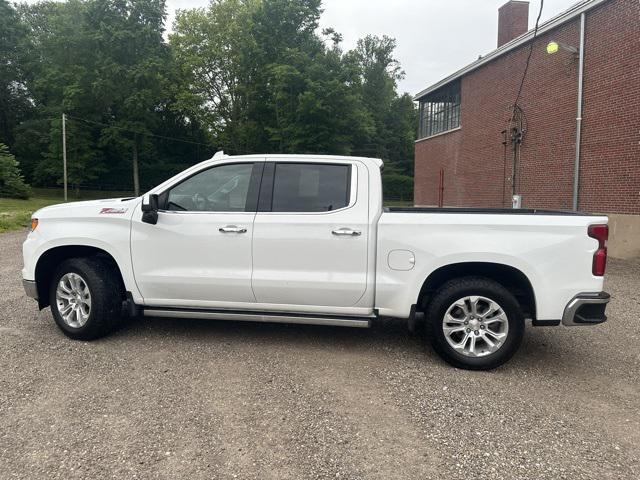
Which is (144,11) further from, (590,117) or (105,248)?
(105,248)

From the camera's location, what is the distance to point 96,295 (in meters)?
4.53

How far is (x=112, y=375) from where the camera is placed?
12.7 ft

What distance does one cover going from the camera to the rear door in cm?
420

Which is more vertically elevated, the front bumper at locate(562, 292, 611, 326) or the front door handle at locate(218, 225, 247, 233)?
the front door handle at locate(218, 225, 247, 233)

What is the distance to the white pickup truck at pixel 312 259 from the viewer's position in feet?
12.9

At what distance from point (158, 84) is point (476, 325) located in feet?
131

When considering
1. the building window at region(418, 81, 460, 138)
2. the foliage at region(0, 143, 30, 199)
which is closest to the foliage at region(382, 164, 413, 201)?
the building window at region(418, 81, 460, 138)

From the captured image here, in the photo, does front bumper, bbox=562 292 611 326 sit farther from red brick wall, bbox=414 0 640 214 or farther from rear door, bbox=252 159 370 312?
red brick wall, bbox=414 0 640 214

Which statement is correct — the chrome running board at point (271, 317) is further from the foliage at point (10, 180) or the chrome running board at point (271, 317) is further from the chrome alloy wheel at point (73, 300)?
the foliage at point (10, 180)

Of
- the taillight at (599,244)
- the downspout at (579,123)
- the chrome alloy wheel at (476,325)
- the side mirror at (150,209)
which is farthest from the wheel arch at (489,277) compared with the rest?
the downspout at (579,123)

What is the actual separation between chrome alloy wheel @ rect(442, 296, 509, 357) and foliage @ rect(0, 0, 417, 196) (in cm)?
2901

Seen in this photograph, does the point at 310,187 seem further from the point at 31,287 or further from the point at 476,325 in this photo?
the point at 31,287

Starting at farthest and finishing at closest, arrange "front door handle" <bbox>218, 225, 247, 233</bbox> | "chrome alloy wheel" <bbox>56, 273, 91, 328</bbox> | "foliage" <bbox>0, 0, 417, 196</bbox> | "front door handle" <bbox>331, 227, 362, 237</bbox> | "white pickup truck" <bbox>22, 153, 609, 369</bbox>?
"foliage" <bbox>0, 0, 417, 196</bbox>, "chrome alloy wheel" <bbox>56, 273, 91, 328</bbox>, "front door handle" <bbox>218, 225, 247, 233</bbox>, "front door handle" <bbox>331, 227, 362, 237</bbox>, "white pickup truck" <bbox>22, 153, 609, 369</bbox>

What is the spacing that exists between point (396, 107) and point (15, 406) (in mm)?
58859
